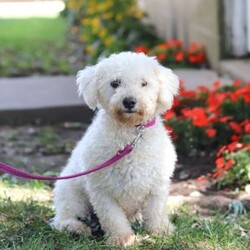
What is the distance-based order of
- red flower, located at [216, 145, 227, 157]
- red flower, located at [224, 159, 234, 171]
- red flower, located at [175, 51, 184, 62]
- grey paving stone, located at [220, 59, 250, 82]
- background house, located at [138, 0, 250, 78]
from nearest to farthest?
red flower, located at [224, 159, 234, 171], red flower, located at [216, 145, 227, 157], grey paving stone, located at [220, 59, 250, 82], background house, located at [138, 0, 250, 78], red flower, located at [175, 51, 184, 62]

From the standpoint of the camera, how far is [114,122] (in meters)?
3.98

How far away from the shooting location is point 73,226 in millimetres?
4113

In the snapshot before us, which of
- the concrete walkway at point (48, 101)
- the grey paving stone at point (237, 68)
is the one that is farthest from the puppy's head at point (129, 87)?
the concrete walkway at point (48, 101)

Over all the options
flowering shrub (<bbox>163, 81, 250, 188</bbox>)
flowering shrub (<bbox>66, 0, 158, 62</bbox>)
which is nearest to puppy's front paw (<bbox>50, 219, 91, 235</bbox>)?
flowering shrub (<bbox>163, 81, 250, 188</bbox>)

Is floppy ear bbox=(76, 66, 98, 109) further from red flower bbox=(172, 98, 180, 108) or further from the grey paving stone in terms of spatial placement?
the grey paving stone

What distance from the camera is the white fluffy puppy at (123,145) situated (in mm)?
3857

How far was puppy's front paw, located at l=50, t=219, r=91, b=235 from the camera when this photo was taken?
4.10 m

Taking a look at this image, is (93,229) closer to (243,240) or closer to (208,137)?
(243,240)

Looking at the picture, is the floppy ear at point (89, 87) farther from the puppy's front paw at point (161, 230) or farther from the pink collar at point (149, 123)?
the puppy's front paw at point (161, 230)

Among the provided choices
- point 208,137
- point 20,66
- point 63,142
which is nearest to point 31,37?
point 20,66

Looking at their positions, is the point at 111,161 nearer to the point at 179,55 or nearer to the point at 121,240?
the point at 121,240

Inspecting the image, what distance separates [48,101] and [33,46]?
7.91m

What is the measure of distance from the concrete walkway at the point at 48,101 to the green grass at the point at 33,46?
8.83 ft

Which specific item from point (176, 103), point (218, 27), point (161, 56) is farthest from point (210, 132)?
point (161, 56)
